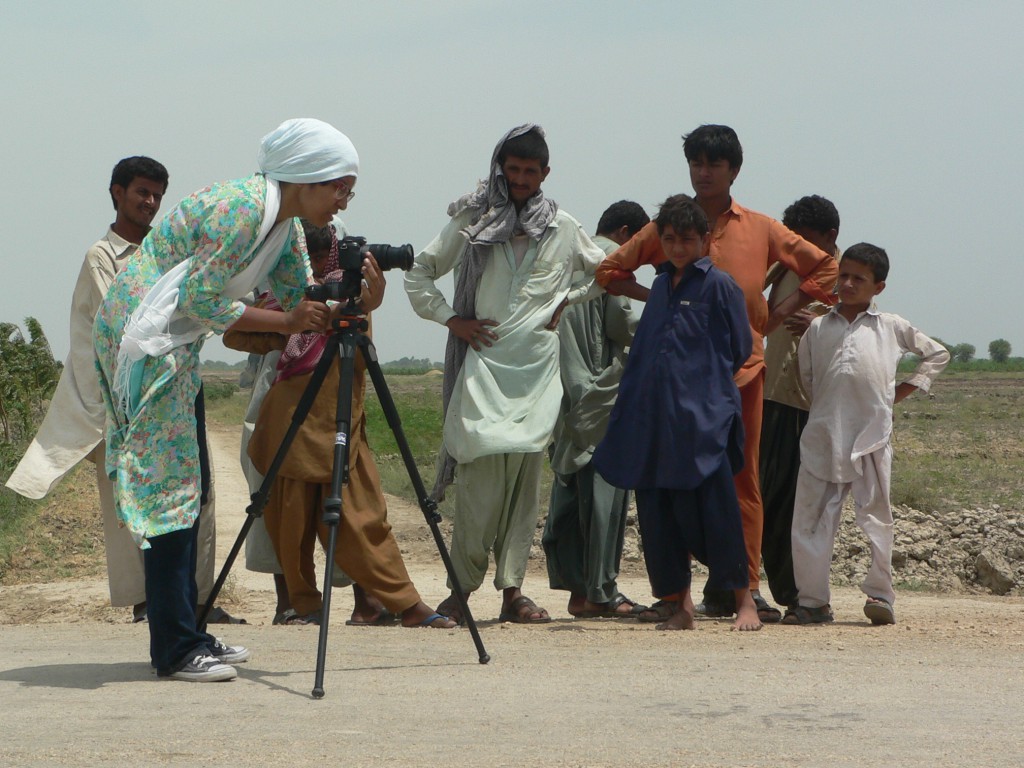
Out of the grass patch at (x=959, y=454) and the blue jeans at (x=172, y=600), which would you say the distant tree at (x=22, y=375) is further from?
the blue jeans at (x=172, y=600)

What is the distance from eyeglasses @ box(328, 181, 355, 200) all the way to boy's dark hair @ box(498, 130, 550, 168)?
1558 millimetres

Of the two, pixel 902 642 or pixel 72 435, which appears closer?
pixel 902 642

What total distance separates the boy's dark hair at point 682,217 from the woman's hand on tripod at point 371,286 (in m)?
1.50

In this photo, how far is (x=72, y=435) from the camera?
Answer: 5.86 metres

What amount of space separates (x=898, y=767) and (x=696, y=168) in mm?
3239

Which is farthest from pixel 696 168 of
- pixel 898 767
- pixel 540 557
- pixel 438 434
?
pixel 438 434

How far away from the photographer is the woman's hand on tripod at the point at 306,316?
13.7 ft

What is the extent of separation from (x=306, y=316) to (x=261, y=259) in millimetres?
284

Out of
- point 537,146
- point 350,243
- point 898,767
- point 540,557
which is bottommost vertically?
point 540,557

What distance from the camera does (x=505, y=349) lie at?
5.86 meters

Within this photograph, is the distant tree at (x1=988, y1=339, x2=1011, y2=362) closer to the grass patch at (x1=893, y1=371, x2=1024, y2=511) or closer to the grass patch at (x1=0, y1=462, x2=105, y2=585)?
the grass patch at (x1=893, y1=371, x2=1024, y2=511)

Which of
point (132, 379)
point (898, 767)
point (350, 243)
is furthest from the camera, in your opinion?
point (350, 243)

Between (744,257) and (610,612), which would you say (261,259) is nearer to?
(744,257)

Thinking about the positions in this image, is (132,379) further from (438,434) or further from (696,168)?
(438,434)
